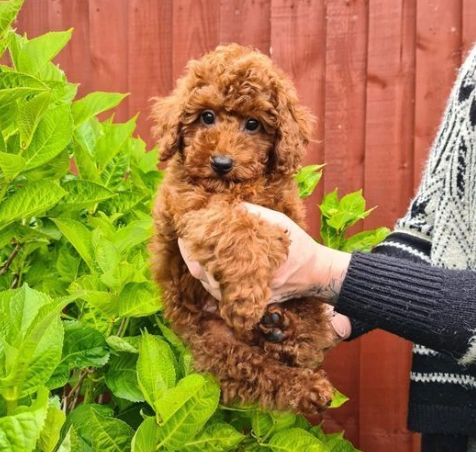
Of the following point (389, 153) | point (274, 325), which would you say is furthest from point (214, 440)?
point (389, 153)

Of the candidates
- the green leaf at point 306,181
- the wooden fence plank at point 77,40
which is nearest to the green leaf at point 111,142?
the green leaf at point 306,181

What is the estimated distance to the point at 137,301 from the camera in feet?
5.42

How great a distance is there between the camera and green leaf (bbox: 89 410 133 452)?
1.49m

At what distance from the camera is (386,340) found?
3.04 meters

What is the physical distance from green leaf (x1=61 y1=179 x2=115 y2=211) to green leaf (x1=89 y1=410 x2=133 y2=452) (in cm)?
53

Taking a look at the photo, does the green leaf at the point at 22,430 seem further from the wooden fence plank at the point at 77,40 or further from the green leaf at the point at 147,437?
the wooden fence plank at the point at 77,40

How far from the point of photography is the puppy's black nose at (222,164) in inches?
61.2

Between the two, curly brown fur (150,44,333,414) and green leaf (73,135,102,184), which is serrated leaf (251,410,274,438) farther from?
green leaf (73,135,102,184)

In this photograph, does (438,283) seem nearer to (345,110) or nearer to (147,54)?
(345,110)

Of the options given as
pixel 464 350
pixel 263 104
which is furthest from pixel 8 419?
pixel 464 350

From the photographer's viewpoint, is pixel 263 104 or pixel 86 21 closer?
pixel 263 104

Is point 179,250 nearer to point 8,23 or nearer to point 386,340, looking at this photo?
point 8,23

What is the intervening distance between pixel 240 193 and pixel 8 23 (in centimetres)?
67

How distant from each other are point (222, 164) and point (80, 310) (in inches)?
23.5
